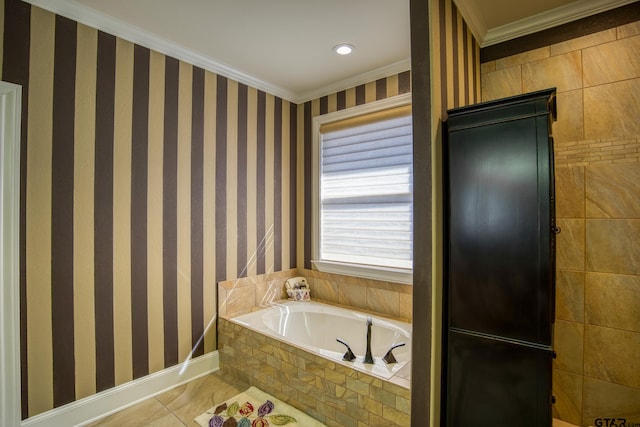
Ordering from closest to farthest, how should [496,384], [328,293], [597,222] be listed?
[496,384], [597,222], [328,293]

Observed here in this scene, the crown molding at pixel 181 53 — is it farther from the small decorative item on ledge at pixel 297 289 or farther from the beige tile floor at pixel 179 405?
the beige tile floor at pixel 179 405

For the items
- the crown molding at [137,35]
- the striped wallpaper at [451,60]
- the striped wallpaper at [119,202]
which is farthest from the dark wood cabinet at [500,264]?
the crown molding at [137,35]

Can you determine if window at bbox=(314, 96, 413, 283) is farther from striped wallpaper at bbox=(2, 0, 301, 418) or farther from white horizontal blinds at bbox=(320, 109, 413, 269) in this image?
striped wallpaper at bbox=(2, 0, 301, 418)

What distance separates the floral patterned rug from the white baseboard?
0.49 meters

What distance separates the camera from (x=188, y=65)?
2.56m

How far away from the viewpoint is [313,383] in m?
2.01

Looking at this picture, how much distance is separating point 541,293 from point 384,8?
1833 mm

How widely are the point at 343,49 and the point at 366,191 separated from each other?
1.21 meters

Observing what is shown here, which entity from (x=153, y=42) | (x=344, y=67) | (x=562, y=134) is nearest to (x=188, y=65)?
(x=153, y=42)

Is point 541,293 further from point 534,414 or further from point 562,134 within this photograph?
point 562,134

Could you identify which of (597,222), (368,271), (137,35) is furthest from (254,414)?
(137,35)

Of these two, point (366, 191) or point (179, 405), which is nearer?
point (179, 405)

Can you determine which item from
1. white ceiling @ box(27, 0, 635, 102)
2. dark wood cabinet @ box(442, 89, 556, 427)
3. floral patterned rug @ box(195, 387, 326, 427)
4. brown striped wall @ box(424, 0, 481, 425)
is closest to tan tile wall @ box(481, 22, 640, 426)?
white ceiling @ box(27, 0, 635, 102)

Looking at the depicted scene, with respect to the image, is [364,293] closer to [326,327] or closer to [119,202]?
[326,327]
